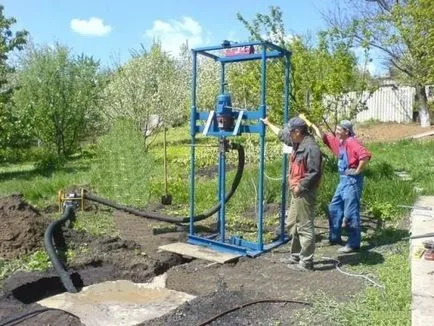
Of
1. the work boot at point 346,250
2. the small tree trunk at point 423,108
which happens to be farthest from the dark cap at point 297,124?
the small tree trunk at point 423,108

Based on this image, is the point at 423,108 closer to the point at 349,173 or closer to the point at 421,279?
the point at 349,173

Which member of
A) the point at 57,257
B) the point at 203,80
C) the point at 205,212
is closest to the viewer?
the point at 57,257

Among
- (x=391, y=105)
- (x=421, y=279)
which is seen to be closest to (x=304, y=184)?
(x=421, y=279)

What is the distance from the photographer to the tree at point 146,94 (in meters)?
22.7

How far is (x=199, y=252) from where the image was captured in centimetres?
693

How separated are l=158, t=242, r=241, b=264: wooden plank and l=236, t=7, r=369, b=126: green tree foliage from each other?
4.65 metres

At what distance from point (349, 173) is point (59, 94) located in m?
18.8

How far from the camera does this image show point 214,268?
645 cm

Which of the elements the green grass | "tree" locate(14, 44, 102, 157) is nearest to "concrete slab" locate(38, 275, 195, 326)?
the green grass

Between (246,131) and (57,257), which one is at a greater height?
(246,131)

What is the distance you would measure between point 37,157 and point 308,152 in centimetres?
1949

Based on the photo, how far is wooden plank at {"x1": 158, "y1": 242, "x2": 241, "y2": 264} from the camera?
21.8 ft

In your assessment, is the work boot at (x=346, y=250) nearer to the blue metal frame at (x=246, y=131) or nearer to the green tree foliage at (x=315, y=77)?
the blue metal frame at (x=246, y=131)

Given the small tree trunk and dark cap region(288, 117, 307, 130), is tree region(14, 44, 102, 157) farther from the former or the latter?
dark cap region(288, 117, 307, 130)
